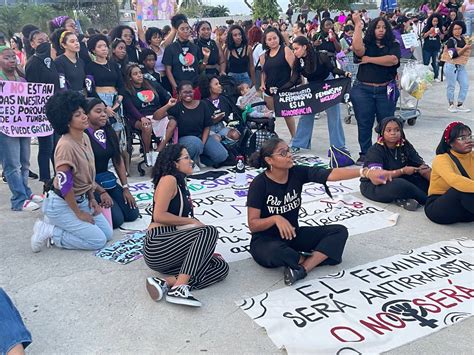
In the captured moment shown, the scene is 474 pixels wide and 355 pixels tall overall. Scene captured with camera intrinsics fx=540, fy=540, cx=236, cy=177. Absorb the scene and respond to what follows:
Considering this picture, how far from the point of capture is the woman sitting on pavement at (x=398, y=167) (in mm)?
5641

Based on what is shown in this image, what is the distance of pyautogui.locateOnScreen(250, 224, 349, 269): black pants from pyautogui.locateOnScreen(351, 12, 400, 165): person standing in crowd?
10.3ft

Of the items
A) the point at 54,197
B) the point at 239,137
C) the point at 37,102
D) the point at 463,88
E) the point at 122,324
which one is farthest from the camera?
the point at 463,88

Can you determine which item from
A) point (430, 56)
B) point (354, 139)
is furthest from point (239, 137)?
point (430, 56)

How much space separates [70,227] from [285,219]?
6.36 feet

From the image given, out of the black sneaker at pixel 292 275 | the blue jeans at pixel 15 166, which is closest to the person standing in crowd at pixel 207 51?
the blue jeans at pixel 15 166

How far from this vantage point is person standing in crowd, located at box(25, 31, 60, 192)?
20.5 ft

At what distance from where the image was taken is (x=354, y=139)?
8883 millimetres

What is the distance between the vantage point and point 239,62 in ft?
29.7

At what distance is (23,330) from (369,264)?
2.65 m

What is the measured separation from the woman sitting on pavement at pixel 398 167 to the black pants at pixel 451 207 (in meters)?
0.40

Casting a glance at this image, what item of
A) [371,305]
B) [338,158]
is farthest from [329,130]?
[371,305]

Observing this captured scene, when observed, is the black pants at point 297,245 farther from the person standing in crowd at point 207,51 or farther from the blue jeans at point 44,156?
the person standing in crowd at point 207,51

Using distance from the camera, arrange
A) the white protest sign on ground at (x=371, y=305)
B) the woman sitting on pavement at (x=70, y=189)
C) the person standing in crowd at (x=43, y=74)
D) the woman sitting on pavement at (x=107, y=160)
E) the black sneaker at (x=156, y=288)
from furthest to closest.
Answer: the person standing in crowd at (x=43, y=74)
the woman sitting on pavement at (x=107, y=160)
the woman sitting on pavement at (x=70, y=189)
the black sneaker at (x=156, y=288)
the white protest sign on ground at (x=371, y=305)

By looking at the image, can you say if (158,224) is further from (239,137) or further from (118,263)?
(239,137)
